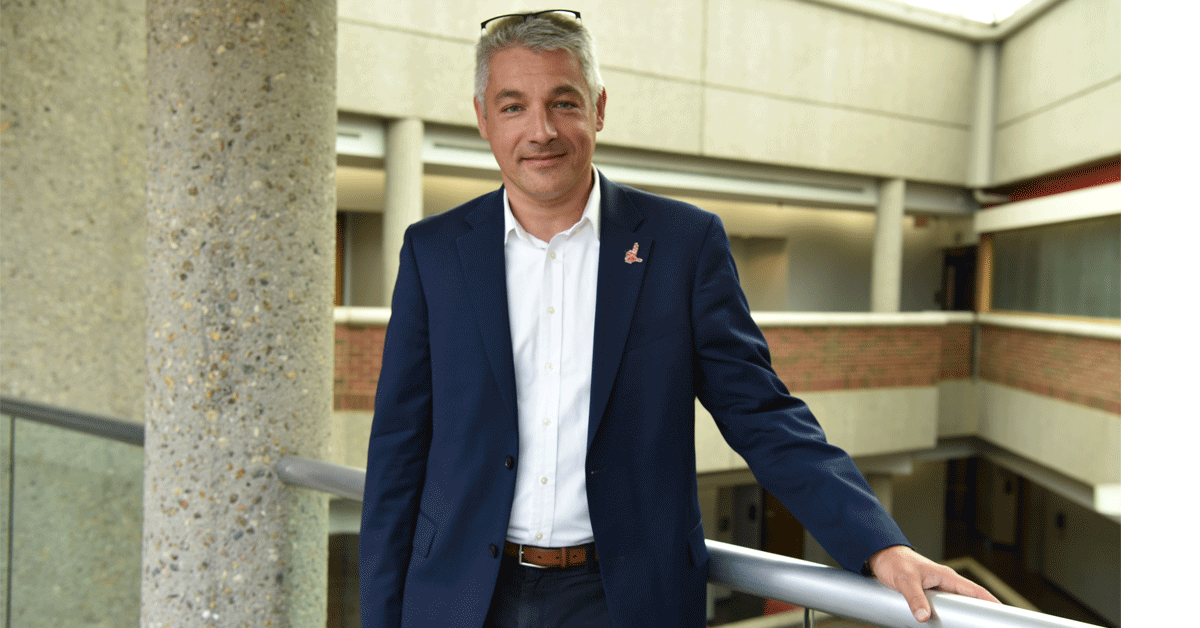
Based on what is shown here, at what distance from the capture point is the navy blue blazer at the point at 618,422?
149 cm

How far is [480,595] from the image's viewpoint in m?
1.52

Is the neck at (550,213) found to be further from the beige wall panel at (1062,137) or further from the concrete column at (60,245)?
the beige wall panel at (1062,137)

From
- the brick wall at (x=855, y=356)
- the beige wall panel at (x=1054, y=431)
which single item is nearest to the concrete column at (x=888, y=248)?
the brick wall at (x=855, y=356)

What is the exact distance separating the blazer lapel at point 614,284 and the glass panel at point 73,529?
1.85 metres

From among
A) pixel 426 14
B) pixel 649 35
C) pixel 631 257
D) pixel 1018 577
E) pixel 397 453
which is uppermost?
pixel 649 35

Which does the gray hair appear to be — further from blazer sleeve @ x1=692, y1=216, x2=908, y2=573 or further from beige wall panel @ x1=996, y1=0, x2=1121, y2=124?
beige wall panel @ x1=996, y1=0, x2=1121, y2=124

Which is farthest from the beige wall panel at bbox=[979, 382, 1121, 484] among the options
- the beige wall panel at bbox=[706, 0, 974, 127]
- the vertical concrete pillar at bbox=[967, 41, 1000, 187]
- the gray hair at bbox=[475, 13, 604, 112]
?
the gray hair at bbox=[475, 13, 604, 112]

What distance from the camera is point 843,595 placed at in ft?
4.62

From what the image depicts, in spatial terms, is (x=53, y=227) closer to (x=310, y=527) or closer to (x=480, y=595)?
(x=310, y=527)

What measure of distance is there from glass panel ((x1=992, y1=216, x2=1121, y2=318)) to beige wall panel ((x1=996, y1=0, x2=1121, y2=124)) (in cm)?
176

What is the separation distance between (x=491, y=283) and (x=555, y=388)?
0.75 feet

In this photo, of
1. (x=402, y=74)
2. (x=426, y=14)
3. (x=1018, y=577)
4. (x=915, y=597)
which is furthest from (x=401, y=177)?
(x=1018, y=577)

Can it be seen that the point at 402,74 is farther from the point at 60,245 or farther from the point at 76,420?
the point at 76,420
